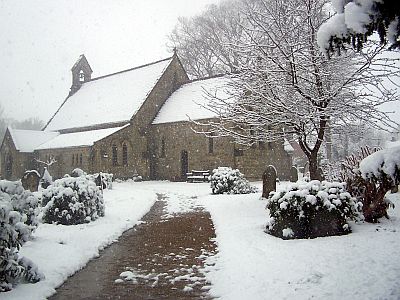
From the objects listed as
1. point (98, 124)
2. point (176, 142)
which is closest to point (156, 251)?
point (176, 142)

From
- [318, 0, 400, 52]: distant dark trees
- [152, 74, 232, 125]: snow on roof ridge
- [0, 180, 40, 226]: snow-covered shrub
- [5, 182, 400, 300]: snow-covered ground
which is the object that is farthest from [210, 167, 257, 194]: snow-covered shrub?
[318, 0, 400, 52]: distant dark trees

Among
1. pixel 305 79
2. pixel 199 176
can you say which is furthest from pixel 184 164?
pixel 305 79

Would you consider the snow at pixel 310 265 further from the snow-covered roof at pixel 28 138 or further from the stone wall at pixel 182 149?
the snow-covered roof at pixel 28 138

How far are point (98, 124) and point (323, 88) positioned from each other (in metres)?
28.8

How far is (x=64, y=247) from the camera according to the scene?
746 centimetres

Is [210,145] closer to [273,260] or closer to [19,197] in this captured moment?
[19,197]

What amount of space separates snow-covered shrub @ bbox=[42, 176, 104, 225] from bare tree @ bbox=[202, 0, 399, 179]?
534cm

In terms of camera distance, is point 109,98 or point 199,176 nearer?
point 199,176

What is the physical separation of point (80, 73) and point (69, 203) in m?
39.2

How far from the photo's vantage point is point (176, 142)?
31.9 meters

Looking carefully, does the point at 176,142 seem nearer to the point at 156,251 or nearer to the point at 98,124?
the point at 98,124

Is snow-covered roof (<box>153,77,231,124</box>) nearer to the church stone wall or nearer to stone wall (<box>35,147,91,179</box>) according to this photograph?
the church stone wall

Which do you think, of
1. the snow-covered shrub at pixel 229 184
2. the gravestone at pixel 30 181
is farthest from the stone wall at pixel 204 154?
the gravestone at pixel 30 181

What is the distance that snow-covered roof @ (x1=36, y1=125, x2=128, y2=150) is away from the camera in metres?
32.0
